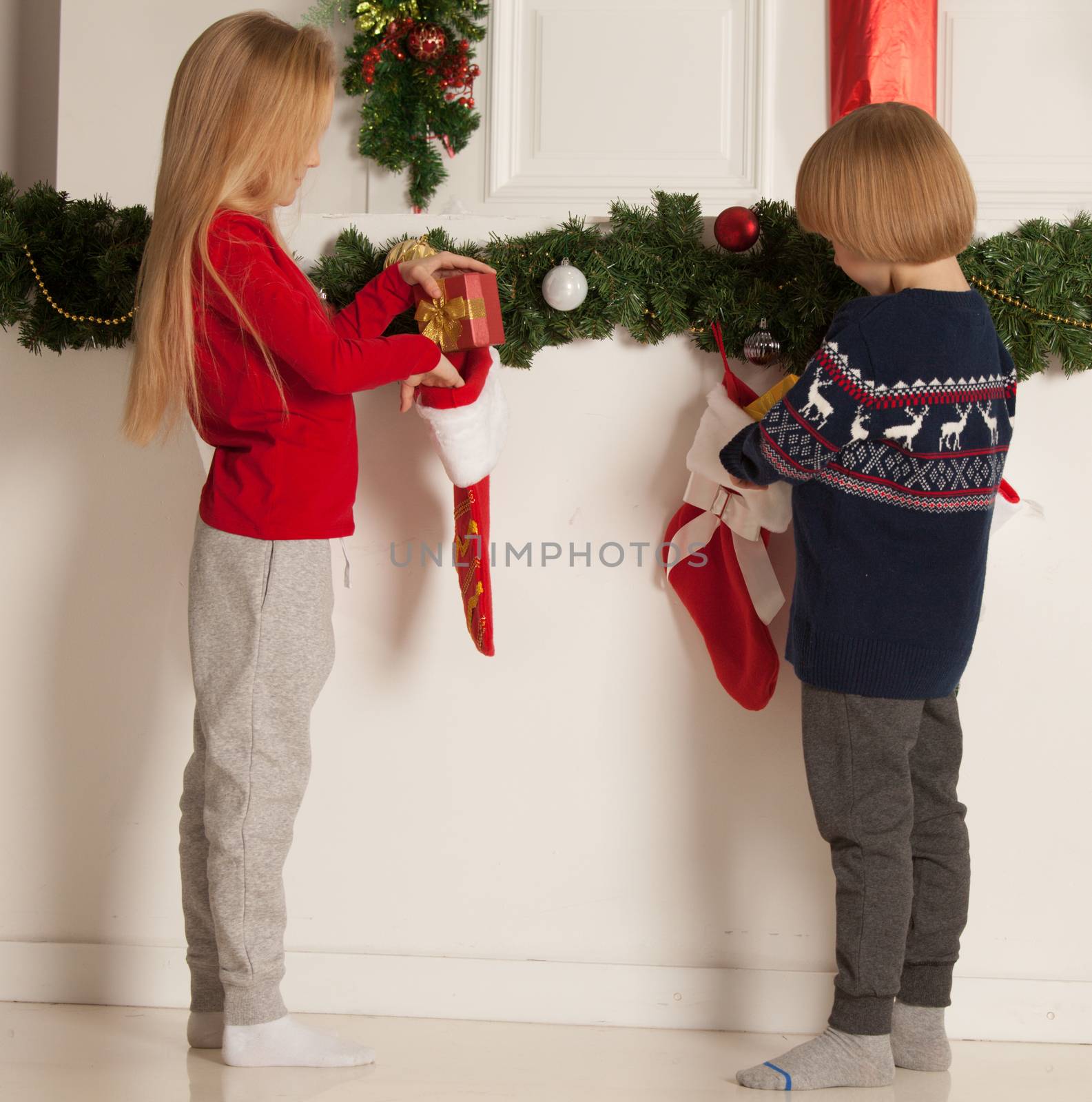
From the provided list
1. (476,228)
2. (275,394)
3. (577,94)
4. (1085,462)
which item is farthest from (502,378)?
(577,94)

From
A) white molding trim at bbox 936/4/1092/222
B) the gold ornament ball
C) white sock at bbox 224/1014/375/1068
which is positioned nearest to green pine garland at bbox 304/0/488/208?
white molding trim at bbox 936/4/1092/222

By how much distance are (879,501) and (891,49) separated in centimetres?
192

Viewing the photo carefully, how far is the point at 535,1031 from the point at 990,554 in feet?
2.56

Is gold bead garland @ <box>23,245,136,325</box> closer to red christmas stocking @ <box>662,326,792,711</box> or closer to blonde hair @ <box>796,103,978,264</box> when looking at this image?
red christmas stocking @ <box>662,326,792,711</box>

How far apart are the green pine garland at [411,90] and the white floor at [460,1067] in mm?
2094

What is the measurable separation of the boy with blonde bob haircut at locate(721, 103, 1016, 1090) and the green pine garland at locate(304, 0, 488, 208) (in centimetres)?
178

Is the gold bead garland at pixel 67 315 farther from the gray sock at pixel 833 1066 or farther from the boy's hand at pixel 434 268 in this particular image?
the gray sock at pixel 833 1066

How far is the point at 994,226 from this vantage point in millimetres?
1226

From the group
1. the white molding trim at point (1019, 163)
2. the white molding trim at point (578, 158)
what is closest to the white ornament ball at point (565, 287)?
the white molding trim at point (578, 158)

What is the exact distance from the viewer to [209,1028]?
119cm

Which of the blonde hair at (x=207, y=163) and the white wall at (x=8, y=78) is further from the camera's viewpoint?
the white wall at (x=8, y=78)

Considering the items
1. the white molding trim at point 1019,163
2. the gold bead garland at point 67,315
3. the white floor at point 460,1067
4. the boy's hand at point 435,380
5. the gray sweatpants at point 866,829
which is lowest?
the white floor at point 460,1067

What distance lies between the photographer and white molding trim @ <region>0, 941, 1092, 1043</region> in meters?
1.26

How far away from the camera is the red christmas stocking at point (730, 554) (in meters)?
1.21
